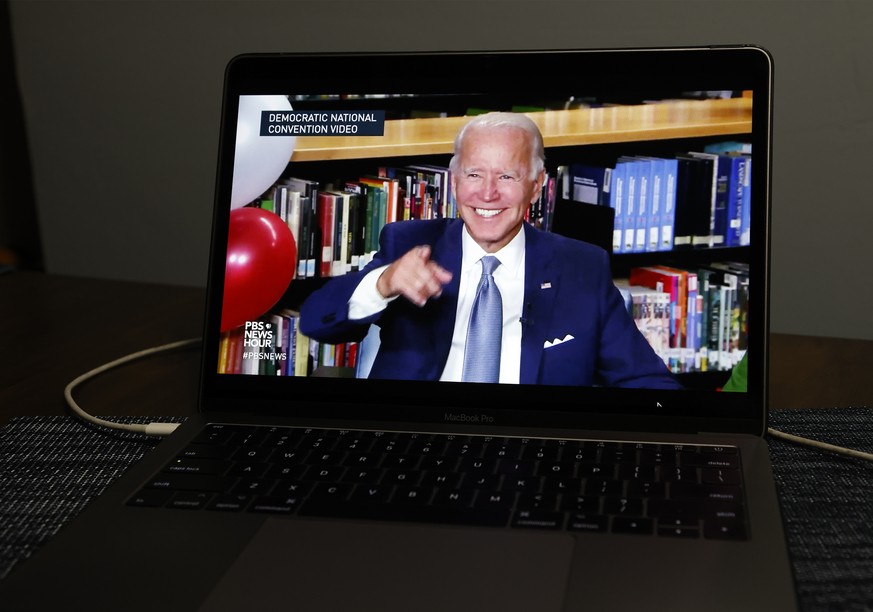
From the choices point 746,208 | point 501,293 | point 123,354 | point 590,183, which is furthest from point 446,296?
point 123,354

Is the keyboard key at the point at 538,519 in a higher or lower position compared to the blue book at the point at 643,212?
lower

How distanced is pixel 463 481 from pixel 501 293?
0.19 m

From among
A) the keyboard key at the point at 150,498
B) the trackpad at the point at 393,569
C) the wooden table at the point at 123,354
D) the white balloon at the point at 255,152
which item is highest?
the white balloon at the point at 255,152

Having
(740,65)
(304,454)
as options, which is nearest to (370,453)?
(304,454)

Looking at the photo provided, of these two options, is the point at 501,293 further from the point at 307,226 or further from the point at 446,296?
the point at 307,226

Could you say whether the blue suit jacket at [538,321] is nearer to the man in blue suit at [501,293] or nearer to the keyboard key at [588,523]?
the man in blue suit at [501,293]

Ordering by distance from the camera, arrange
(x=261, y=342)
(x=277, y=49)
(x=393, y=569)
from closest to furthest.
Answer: (x=393, y=569)
(x=261, y=342)
(x=277, y=49)

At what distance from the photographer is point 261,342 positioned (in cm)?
78

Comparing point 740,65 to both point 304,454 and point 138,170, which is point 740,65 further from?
point 138,170

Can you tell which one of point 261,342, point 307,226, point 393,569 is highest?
point 307,226

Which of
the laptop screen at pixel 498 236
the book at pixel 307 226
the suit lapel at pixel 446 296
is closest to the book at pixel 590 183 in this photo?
the laptop screen at pixel 498 236

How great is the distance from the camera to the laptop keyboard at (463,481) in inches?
22.6

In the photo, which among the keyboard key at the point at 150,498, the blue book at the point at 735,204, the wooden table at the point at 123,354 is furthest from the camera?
the wooden table at the point at 123,354

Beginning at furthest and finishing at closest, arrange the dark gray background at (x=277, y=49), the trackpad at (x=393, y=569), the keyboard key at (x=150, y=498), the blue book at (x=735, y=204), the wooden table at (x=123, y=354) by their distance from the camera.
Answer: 1. the dark gray background at (x=277, y=49)
2. the wooden table at (x=123, y=354)
3. the blue book at (x=735, y=204)
4. the keyboard key at (x=150, y=498)
5. the trackpad at (x=393, y=569)
